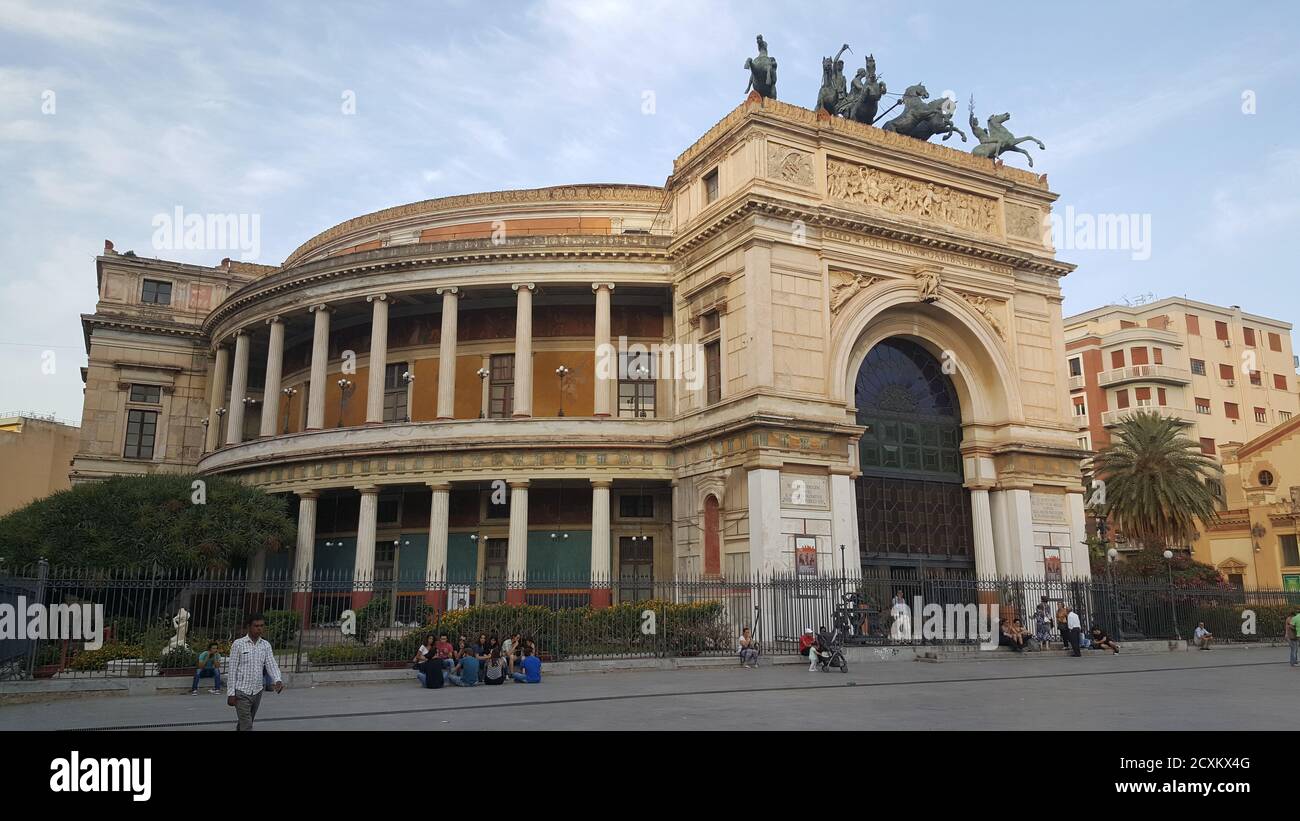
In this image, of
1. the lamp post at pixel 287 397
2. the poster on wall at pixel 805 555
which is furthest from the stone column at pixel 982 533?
the lamp post at pixel 287 397

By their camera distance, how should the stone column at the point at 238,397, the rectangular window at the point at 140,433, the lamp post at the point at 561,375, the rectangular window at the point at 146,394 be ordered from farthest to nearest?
the rectangular window at the point at 146,394 → the rectangular window at the point at 140,433 → the stone column at the point at 238,397 → the lamp post at the point at 561,375

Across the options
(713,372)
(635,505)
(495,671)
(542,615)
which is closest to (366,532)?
(635,505)

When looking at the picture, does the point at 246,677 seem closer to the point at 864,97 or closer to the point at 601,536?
the point at 601,536

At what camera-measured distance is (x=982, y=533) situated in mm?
33000

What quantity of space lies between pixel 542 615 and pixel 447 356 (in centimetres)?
1348

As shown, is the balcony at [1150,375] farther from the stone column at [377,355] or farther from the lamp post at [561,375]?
the stone column at [377,355]

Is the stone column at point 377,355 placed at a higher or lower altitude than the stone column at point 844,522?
higher

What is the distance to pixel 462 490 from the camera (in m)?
34.7

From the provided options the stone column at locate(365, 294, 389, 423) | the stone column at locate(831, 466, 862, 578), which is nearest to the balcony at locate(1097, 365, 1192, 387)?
the stone column at locate(831, 466, 862, 578)

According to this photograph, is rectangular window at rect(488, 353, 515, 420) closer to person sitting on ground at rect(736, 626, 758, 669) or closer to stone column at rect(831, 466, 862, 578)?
stone column at rect(831, 466, 862, 578)

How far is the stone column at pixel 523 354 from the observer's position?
3266 cm

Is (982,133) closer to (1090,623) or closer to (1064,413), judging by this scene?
(1064,413)

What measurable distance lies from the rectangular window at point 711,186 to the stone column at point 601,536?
1011 cm
